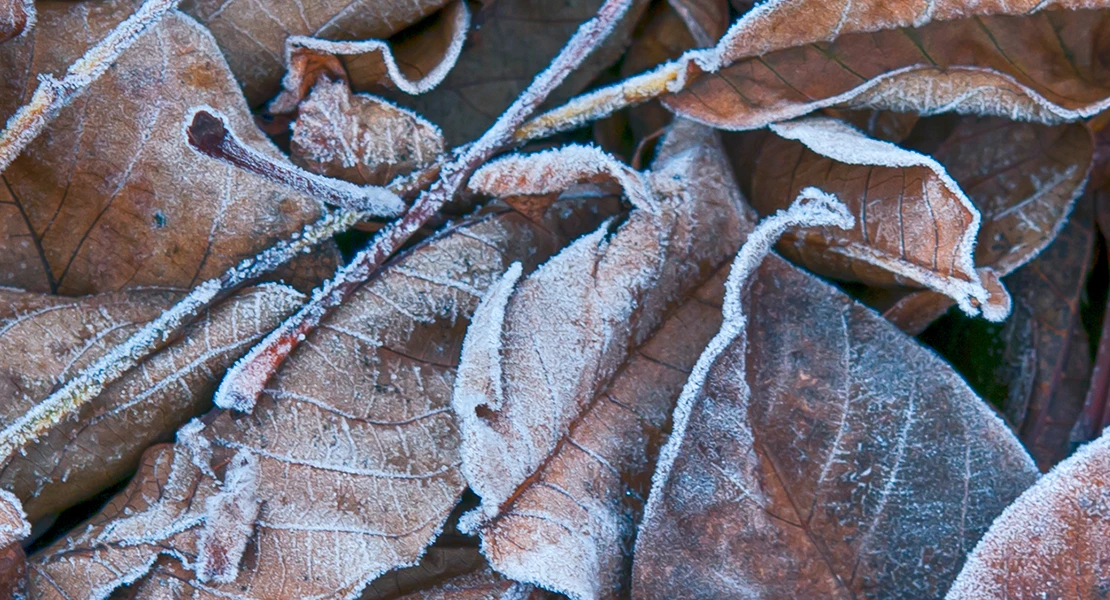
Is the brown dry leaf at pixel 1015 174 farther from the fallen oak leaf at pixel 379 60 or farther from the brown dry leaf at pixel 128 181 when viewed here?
the brown dry leaf at pixel 128 181

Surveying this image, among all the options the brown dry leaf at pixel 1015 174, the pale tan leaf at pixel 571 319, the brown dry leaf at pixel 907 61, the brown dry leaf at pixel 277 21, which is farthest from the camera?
the brown dry leaf at pixel 1015 174

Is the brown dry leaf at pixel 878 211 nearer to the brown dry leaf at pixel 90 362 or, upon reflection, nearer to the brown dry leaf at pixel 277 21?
the brown dry leaf at pixel 277 21

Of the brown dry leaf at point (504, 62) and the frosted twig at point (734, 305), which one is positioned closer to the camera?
the frosted twig at point (734, 305)

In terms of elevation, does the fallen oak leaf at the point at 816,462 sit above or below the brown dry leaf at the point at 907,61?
below

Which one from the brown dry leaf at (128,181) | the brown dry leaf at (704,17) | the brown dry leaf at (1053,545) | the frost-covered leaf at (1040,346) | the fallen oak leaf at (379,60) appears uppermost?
the brown dry leaf at (704,17)

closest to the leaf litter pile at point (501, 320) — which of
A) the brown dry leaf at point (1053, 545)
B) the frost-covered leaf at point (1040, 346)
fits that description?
the brown dry leaf at point (1053, 545)

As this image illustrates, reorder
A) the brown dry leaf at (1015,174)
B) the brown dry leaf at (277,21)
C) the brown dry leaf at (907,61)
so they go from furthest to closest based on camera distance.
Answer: the brown dry leaf at (1015,174), the brown dry leaf at (277,21), the brown dry leaf at (907,61)

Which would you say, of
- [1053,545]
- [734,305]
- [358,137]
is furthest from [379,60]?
[1053,545]
